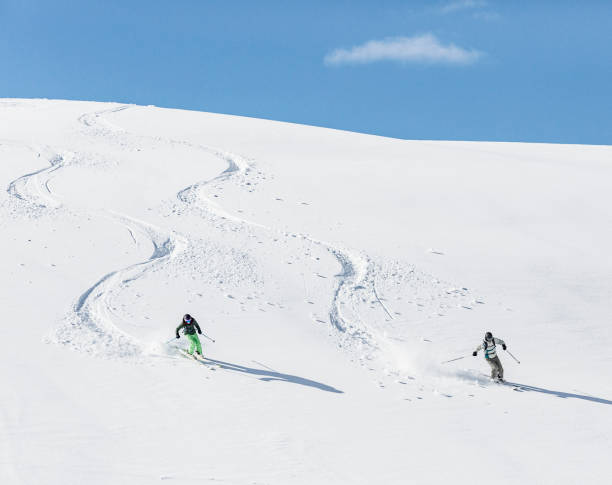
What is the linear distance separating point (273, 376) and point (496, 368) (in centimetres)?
458

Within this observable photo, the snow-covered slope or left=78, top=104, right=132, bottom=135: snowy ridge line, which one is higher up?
left=78, top=104, right=132, bottom=135: snowy ridge line

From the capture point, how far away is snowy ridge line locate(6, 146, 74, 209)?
24672 mm

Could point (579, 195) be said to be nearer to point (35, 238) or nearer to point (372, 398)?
point (372, 398)

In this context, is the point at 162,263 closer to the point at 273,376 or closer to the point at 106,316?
the point at 106,316

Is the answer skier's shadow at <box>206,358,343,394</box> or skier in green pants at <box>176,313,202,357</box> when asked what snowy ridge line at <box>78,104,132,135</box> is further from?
skier's shadow at <box>206,358,343,394</box>

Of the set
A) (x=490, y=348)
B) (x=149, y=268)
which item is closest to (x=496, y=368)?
(x=490, y=348)

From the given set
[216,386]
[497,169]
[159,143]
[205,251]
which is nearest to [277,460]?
[216,386]

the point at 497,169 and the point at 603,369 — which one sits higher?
the point at 497,169

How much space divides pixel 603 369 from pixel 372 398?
5.62 meters

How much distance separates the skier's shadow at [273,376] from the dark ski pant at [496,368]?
3.32 metres

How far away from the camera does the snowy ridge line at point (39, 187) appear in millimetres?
24672

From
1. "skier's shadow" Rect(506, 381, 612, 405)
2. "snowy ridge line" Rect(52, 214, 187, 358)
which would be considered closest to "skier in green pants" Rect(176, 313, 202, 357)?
"snowy ridge line" Rect(52, 214, 187, 358)

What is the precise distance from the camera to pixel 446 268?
19.9m

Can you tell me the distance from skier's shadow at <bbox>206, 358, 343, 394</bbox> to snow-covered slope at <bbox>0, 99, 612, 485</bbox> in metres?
0.05
